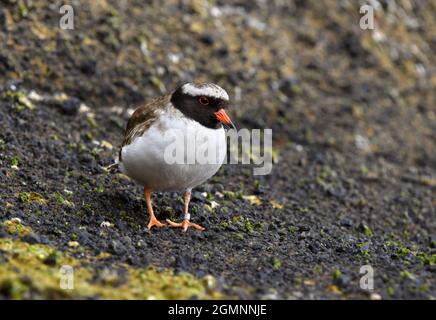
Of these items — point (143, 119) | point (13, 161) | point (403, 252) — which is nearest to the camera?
point (403, 252)

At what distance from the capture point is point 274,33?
16.7 meters

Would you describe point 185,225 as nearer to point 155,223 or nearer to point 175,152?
point 155,223

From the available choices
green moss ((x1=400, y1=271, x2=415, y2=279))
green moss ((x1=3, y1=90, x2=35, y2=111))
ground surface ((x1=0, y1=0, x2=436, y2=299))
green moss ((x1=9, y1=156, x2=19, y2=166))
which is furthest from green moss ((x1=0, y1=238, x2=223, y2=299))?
green moss ((x1=3, y1=90, x2=35, y2=111))

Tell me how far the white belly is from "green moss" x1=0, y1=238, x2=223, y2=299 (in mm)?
1582

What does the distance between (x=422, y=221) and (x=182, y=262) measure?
594cm

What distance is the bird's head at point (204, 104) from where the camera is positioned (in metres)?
8.79

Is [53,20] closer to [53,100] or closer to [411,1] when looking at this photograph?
[53,100]

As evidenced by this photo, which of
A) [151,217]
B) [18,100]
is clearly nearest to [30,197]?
[151,217]

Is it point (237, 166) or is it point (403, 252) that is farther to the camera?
point (237, 166)

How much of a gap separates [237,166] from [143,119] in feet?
11.4

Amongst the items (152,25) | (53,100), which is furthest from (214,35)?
(53,100)

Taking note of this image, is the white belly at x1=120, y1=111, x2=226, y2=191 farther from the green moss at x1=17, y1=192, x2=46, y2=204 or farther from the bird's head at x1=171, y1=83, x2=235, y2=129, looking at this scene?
the green moss at x1=17, y1=192, x2=46, y2=204

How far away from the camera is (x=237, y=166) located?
12.3 m

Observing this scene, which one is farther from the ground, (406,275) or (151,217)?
(151,217)
